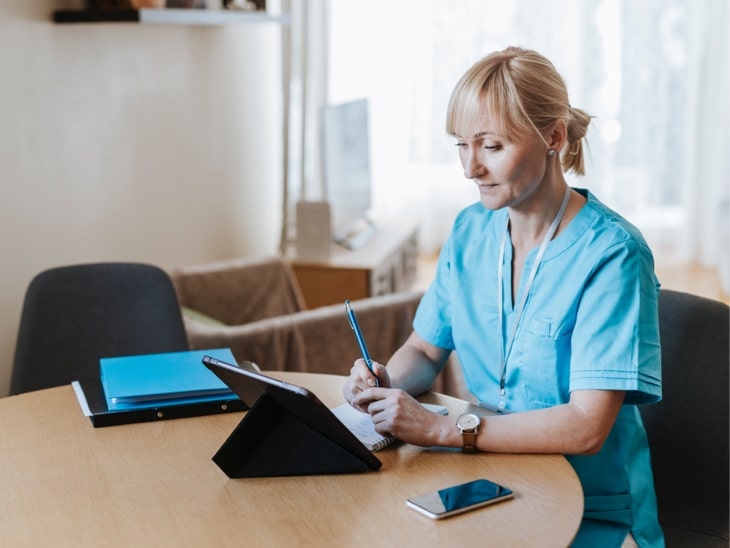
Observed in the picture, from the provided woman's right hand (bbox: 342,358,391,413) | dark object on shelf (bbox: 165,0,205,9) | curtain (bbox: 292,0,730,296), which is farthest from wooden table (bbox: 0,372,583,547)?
curtain (bbox: 292,0,730,296)

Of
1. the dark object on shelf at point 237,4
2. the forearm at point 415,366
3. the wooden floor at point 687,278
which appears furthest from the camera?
Answer: the wooden floor at point 687,278

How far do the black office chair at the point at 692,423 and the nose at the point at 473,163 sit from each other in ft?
1.72

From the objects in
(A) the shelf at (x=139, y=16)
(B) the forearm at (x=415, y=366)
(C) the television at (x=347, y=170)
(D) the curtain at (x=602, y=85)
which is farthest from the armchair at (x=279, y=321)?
(D) the curtain at (x=602, y=85)

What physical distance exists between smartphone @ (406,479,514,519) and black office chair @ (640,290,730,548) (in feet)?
2.14

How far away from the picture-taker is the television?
4.17m

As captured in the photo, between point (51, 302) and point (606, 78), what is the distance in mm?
4030

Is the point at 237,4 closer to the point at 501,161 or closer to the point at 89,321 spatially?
the point at 89,321

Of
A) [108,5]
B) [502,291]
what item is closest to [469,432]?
[502,291]

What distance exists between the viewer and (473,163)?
1730 mm

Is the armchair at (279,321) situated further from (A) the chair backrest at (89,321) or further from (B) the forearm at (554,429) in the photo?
(B) the forearm at (554,429)

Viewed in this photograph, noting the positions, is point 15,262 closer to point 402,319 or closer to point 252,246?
point 402,319

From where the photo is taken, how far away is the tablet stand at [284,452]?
4.97 feet

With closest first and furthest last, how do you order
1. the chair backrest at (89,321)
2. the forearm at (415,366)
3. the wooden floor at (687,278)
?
the forearm at (415,366) → the chair backrest at (89,321) → the wooden floor at (687,278)

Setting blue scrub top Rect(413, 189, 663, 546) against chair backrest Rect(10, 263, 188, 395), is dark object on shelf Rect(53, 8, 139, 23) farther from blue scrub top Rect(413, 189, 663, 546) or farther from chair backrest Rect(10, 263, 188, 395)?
blue scrub top Rect(413, 189, 663, 546)
